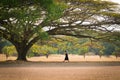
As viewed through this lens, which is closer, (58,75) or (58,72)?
(58,75)

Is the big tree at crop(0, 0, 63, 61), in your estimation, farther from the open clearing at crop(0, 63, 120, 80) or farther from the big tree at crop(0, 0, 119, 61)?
the open clearing at crop(0, 63, 120, 80)

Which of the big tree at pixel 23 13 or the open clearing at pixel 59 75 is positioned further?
the big tree at pixel 23 13

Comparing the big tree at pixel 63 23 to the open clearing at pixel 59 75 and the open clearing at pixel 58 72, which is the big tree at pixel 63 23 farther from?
the open clearing at pixel 59 75

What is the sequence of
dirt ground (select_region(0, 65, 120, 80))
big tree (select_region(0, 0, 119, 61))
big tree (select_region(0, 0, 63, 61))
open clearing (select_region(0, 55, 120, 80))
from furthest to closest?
big tree (select_region(0, 0, 119, 61)) < big tree (select_region(0, 0, 63, 61)) < open clearing (select_region(0, 55, 120, 80)) < dirt ground (select_region(0, 65, 120, 80))

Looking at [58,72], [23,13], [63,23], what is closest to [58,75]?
[58,72]

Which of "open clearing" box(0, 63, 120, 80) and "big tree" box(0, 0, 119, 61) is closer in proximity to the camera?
"open clearing" box(0, 63, 120, 80)

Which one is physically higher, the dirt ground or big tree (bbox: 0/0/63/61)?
big tree (bbox: 0/0/63/61)

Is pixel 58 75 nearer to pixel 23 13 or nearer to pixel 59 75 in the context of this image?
pixel 59 75

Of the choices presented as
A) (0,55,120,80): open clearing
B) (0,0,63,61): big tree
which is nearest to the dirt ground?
(0,55,120,80): open clearing

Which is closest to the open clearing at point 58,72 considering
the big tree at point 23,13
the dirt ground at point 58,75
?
the dirt ground at point 58,75

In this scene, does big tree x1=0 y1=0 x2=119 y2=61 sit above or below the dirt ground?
above

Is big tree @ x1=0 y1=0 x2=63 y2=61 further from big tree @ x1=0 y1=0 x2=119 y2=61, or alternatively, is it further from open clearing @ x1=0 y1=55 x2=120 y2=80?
open clearing @ x1=0 y1=55 x2=120 y2=80

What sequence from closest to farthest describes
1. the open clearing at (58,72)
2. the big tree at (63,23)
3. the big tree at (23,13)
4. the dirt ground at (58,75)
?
the dirt ground at (58,75)
the open clearing at (58,72)
the big tree at (23,13)
the big tree at (63,23)

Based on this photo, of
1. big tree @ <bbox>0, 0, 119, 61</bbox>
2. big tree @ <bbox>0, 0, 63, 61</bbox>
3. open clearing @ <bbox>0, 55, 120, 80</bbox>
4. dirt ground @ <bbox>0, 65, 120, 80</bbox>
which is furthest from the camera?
big tree @ <bbox>0, 0, 119, 61</bbox>
